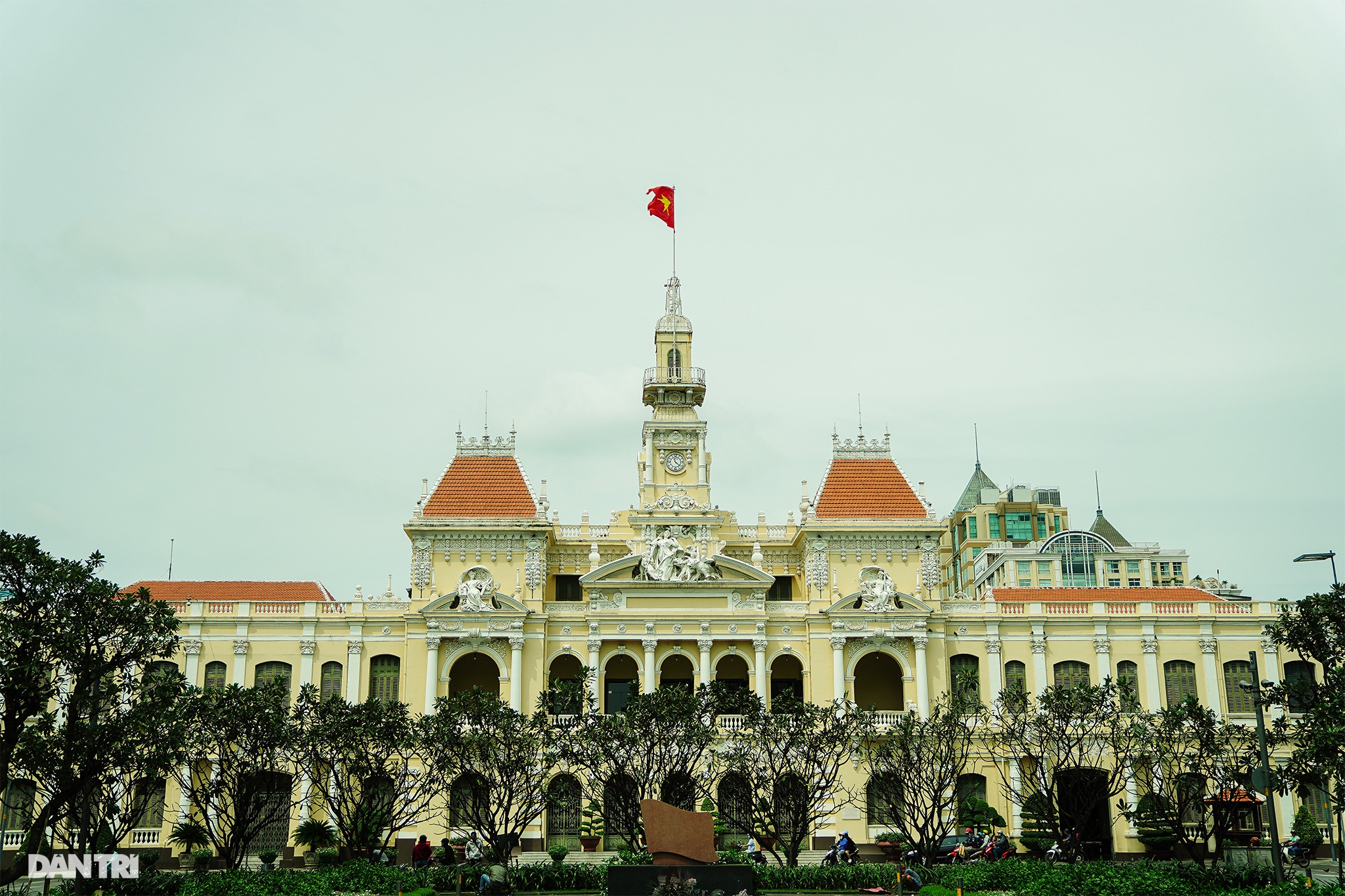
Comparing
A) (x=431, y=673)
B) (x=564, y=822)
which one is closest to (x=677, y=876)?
(x=564, y=822)

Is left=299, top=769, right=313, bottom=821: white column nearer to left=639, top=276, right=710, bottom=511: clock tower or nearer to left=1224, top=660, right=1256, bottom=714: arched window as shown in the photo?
left=639, top=276, right=710, bottom=511: clock tower

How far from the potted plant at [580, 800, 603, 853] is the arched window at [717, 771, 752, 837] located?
489 centimetres

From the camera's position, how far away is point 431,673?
2115 inches

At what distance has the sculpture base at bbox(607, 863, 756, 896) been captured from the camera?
31.5 metres

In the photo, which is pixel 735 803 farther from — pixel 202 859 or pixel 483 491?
pixel 202 859

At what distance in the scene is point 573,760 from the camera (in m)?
42.8

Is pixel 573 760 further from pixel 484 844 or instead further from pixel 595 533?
pixel 595 533

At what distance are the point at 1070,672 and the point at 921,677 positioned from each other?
7247mm

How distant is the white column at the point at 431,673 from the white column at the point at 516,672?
10.3 feet

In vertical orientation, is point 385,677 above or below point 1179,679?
above

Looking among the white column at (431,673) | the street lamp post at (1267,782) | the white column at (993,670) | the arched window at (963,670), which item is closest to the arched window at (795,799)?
the arched window at (963,670)

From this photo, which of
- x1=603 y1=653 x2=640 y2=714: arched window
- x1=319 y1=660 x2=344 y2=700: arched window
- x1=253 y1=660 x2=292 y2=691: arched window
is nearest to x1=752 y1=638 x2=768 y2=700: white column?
x1=603 y1=653 x2=640 y2=714: arched window

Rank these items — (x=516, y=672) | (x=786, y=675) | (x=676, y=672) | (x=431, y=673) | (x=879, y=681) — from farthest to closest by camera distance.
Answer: (x=676, y=672) < (x=786, y=675) < (x=879, y=681) < (x=516, y=672) < (x=431, y=673)

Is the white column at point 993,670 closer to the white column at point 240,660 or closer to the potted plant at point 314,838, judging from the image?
the potted plant at point 314,838
